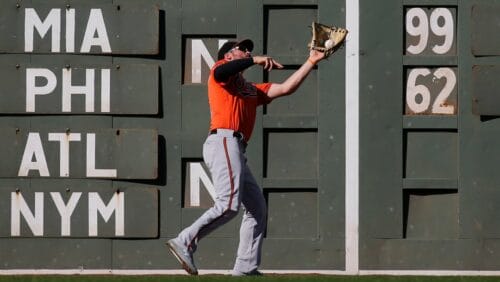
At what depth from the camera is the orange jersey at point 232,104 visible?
30.2 feet

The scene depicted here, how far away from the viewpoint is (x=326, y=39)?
935cm

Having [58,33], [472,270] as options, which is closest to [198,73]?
[58,33]

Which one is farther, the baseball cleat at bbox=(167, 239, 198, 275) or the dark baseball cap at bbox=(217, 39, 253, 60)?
the dark baseball cap at bbox=(217, 39, 253, 60)

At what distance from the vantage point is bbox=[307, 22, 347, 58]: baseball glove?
30.4 ft

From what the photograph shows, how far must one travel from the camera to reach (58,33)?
1036 cm

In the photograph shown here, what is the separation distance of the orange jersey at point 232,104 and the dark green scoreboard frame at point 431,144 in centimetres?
142

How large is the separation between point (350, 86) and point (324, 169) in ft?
2.10

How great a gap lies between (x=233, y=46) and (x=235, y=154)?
100 cm

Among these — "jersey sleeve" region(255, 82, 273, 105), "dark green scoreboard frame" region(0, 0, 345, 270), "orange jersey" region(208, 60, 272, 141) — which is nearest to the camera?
"orange jersey" region(208, 60, 272, 141)

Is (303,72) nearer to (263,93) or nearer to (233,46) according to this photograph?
(263,93)

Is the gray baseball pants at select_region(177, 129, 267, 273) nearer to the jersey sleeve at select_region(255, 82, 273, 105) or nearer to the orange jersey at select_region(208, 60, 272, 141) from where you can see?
the orange jersey at select_region(208, 60, 272, 141)

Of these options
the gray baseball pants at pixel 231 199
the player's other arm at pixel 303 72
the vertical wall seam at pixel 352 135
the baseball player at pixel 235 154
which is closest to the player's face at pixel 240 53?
the baseball player at pixel 235 154

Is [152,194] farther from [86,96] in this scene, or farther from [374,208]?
[374,208]

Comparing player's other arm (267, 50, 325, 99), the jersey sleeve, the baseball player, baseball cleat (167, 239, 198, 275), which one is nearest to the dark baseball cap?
the baseball player
